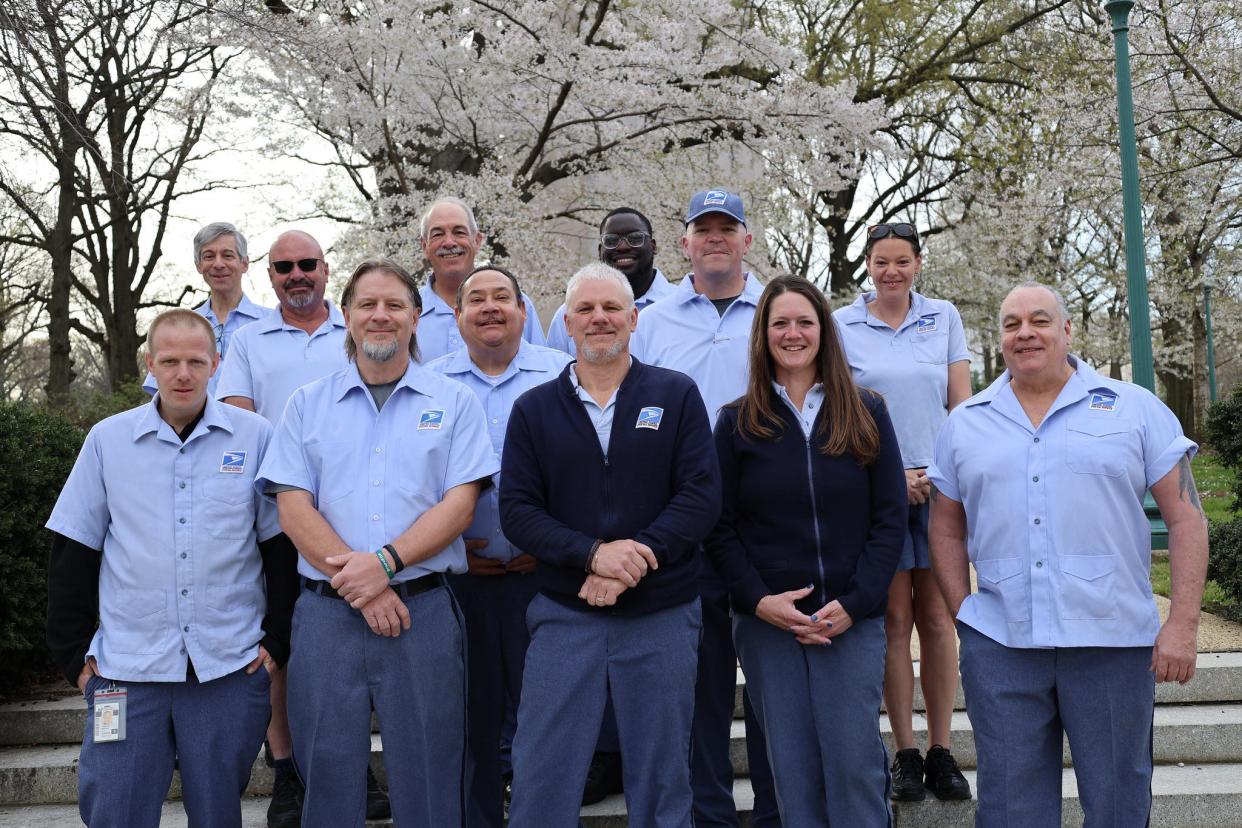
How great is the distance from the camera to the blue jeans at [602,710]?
3.46 metres

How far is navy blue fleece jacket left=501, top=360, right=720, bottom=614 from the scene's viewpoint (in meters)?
3.46

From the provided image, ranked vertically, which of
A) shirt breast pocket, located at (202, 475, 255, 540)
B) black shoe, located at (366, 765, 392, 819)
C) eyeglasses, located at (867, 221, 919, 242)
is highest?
eyeglasses, located at (867, 221, 919, 242)

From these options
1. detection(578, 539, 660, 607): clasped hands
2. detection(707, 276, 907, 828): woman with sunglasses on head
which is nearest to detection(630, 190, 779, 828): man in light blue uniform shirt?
detection(707, 276, 907, 828): woman with sunglasses on head

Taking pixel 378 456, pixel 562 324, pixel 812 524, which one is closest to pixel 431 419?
pixel 378 456

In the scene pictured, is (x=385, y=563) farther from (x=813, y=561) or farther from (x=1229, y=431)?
(x=1229, y=431)

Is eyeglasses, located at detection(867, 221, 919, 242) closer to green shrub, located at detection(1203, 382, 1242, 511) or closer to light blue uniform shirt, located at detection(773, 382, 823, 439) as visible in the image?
light blue uniform shirt, located at detection(773, 382, 823, 439)

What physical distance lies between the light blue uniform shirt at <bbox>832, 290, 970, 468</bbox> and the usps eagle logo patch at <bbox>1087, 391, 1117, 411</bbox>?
0.90m

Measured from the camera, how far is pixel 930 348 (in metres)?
4.44

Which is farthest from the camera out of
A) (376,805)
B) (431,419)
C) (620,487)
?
(376,805)

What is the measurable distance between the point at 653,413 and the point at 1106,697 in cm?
175

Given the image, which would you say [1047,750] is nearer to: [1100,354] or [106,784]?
[106,784]

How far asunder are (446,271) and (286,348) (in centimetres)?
87

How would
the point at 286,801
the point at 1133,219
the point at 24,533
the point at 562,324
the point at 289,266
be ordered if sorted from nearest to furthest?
the point at 286,801 < the point at 289,266 < the point at 562,324 < the point at 24,533 < the point at 1133,219

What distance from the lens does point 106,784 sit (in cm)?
342
